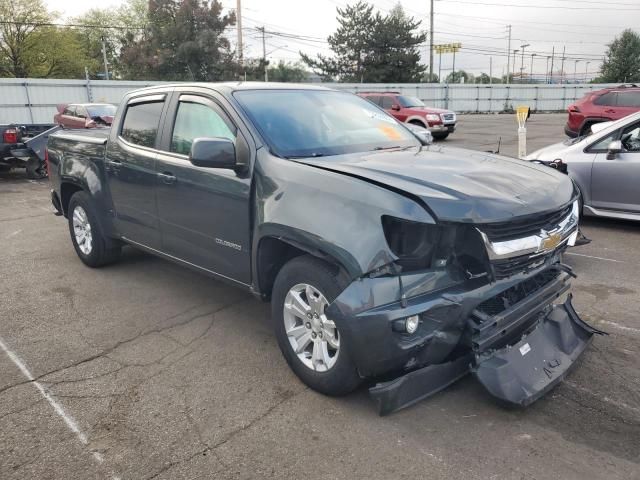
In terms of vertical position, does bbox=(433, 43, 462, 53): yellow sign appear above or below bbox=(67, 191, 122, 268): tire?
above

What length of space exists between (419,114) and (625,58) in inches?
2092

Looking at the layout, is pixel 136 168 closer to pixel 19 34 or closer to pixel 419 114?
pixel 419 114

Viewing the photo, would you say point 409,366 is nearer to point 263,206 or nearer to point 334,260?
point 334,260

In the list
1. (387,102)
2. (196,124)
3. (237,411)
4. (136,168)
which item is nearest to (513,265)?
(237,411)

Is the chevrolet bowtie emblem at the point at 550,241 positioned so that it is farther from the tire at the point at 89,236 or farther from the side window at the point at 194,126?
the tire at the point at 89,236

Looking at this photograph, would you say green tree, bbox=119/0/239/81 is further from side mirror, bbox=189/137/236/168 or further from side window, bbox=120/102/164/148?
side mirror, bbox=189/137/236/168

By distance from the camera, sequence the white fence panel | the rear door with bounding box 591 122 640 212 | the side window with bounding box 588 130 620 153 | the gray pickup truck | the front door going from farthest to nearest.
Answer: the white fence panel, the side window with bounding box 588 130 620 153, the rear door with bounding box 591 122 640 212, the front door, the gray pickup truck

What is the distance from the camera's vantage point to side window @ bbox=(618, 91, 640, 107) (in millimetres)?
15312

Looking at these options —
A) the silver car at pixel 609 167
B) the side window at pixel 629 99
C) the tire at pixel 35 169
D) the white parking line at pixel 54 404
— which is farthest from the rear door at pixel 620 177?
the tire at pixel 35 169

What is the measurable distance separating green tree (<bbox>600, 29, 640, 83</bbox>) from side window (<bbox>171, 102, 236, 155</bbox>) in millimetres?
68577

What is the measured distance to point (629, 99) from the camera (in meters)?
15.3

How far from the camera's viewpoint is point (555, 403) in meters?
3.17

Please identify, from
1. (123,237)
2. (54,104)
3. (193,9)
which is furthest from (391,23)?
(123,237)

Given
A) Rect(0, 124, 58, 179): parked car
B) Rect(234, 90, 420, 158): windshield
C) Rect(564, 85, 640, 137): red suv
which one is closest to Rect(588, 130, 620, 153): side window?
Rect(234, 90, 420, 158): windshield
